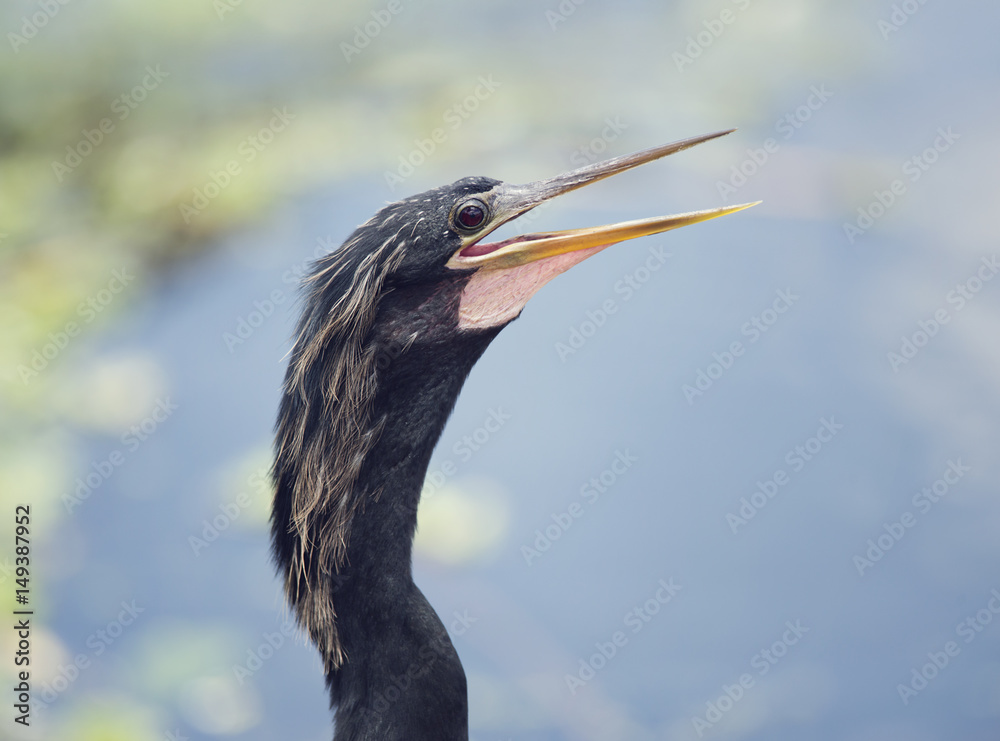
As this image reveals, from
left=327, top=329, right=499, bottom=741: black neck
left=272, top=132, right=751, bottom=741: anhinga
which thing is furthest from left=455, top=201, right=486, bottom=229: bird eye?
left=327, top=329, right=499, bottom=741: black neck

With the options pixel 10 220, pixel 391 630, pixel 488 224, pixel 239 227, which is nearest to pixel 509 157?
pixel 239 227

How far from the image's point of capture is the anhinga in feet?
6.34

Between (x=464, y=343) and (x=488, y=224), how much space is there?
267 millimetres

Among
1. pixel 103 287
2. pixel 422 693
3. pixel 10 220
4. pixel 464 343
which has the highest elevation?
pixel 10 220

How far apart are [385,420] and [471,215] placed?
0.48 m

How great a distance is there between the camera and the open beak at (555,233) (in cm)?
201

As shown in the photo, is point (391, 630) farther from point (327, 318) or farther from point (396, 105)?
point (396, 105)

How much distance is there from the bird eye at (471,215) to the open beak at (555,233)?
25 mm

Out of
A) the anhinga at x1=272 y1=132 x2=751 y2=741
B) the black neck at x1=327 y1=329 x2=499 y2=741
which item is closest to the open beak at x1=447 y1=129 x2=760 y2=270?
the anhinga at x1=272 y1=132 x2=751 y2=741

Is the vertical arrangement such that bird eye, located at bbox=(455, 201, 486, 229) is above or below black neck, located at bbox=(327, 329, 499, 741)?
above

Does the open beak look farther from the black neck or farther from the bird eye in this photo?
the black neck

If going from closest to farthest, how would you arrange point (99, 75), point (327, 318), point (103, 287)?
1. point (327, 318)
2. point (103, 287)
3. point (99, 75)

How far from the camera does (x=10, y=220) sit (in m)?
5.11

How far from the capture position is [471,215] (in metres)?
2.01
